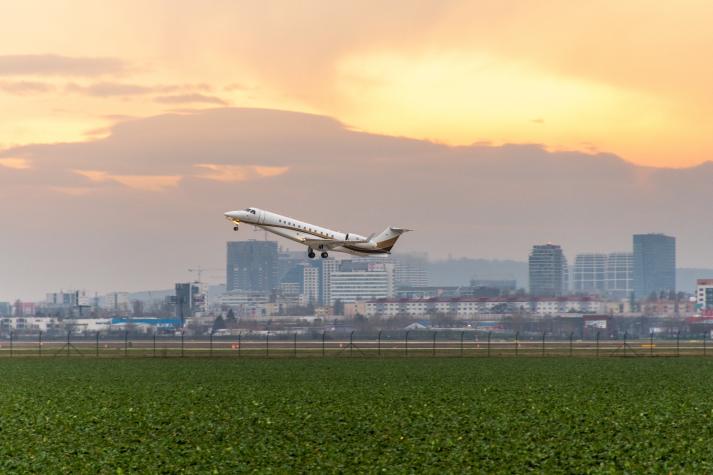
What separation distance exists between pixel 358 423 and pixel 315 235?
67004mm

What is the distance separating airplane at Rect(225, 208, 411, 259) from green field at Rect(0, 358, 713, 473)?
87.7ft

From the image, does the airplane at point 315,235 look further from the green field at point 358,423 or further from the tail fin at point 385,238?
the green field at point 358,423

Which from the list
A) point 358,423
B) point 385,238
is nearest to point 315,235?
point 385,238

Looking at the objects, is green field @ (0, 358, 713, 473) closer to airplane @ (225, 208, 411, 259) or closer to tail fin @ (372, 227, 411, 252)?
airplane @ (225, 208, 411, 259)

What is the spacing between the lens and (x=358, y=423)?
4838 centimetres

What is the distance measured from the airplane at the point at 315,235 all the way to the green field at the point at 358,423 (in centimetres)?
2672

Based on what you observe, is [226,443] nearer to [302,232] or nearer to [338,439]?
[338,439]

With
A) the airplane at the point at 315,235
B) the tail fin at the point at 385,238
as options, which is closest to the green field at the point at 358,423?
the airplane at the point at 315,235

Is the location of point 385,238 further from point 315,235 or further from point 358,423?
point 358,423

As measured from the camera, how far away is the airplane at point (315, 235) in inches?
4304

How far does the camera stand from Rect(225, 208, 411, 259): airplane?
109m

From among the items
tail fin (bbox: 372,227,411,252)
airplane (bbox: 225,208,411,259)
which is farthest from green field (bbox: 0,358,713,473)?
tail fin (bbox: 372,227,411,252)

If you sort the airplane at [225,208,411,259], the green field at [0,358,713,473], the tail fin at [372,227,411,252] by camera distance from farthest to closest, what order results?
the tail fin at [372,227,411,252]
the airplane at [225,208,411,259]
the green field at [0,358,713,473]

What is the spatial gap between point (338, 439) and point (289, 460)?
531 centimetres
